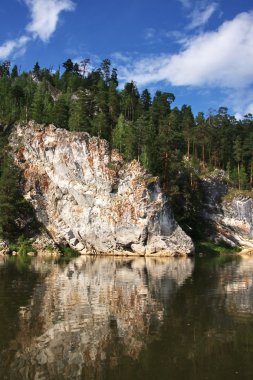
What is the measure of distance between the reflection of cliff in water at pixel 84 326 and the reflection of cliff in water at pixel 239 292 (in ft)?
12.8

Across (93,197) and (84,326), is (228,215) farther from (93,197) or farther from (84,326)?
(84,326)

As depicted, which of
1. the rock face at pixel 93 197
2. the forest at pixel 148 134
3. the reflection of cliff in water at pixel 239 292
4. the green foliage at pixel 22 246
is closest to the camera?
the reflection of cliff in water at pixel 239 292

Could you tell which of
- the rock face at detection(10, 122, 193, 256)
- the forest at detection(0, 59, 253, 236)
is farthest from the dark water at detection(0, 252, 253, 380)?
the forest at detection(0, 59, 253, 236)

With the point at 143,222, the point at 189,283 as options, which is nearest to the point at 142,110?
the point at 143,222

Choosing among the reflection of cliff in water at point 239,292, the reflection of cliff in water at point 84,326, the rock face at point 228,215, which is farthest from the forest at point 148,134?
the reflection of cliff in water at point 84,326

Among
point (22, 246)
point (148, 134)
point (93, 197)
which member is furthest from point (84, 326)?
point (148, 134)

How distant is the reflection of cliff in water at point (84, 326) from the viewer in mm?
12750

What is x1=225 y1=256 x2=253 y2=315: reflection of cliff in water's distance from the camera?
70.7 ft

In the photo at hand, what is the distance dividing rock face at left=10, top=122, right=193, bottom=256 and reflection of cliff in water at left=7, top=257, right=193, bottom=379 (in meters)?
32.9

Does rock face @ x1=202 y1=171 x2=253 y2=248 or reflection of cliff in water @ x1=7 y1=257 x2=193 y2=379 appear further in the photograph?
rock face @ x1=202 y1=171 x2=253 y2=248

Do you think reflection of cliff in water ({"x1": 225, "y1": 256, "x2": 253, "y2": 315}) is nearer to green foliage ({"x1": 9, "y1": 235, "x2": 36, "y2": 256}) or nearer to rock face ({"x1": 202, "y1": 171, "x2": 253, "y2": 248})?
green foliage ({"x1": 9, "y1": 235, "x2": 36, "y2": 256})

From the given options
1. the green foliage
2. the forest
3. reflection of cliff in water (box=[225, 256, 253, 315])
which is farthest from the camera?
the forest

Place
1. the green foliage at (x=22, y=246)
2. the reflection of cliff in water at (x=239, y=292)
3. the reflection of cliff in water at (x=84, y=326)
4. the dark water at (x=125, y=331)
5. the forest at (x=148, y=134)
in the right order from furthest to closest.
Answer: the forest at (x=148, y=134) < the green foliage at (x=22, y=246) < the reflection of cliff in water at (x=239, y=292) < the reflection of cliff in water at (x=84, y=326) < the dark water at (x=125, y=331)

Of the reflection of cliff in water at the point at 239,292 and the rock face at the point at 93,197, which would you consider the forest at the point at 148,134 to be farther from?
the reflection of cliff in water at the point at 239,292
